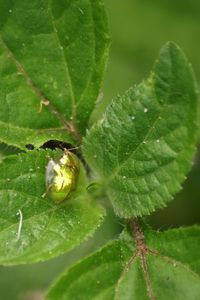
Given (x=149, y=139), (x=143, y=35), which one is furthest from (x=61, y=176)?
(x=143, y=35)

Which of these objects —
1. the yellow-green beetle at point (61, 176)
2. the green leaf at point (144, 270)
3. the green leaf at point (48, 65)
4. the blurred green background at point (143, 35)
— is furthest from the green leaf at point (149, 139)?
the blurred green background at point (143, 35)

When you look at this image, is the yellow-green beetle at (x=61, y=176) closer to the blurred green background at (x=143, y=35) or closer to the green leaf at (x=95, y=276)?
the green leaf at (x=95, y=276)

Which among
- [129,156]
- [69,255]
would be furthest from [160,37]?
[129,156]

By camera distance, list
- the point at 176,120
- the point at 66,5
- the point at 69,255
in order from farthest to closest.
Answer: the point at 69,255 < the point at 66,5 < the point at 176,120

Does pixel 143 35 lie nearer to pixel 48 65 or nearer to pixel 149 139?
pixel 48 65

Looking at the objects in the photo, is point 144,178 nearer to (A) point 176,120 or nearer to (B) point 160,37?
(A) point 176,120

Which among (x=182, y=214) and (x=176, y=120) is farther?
(x=182, y=214)
